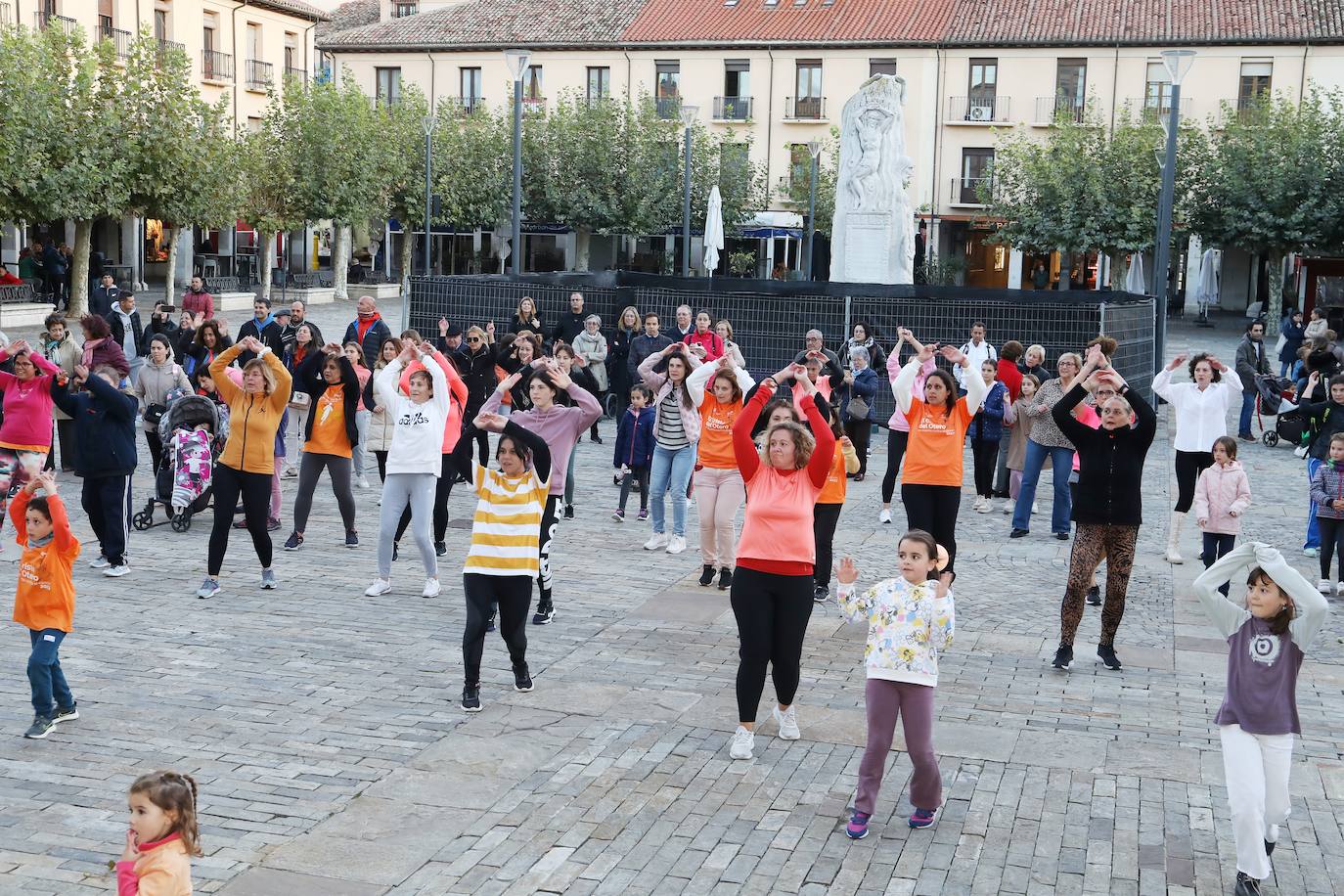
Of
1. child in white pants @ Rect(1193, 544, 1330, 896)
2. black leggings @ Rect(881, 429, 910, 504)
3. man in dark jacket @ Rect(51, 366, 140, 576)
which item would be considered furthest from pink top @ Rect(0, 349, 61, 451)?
child in white pants @ Rect(1193, 544, 1330, 896)

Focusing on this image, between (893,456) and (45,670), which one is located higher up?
(893,456)

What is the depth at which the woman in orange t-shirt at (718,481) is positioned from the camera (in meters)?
10.6

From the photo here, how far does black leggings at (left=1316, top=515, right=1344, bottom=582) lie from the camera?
35.0 ft

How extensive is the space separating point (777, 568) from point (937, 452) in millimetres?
3088

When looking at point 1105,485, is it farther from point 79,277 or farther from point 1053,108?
point 1053,108

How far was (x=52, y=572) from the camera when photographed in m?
7.34

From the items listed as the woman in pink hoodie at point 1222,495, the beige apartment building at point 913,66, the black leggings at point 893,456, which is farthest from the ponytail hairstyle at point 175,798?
the beige apartment building at point 913,66

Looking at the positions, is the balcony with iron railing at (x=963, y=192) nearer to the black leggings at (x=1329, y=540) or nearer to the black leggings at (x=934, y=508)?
the black leggings at (x=1329, y=540)

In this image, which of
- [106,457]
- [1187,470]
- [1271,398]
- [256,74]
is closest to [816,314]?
[1271,398]

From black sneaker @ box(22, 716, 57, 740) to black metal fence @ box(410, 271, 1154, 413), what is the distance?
43.5 ft

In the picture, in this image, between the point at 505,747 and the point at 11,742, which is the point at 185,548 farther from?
the point at 505,747

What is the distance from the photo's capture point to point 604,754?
23.7ft

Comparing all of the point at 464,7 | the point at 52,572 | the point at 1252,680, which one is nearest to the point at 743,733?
the point at 1252,680

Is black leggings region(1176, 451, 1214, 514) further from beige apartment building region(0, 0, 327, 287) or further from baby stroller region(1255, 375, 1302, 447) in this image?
beige apartment building region(0, 0, 327, 287)
